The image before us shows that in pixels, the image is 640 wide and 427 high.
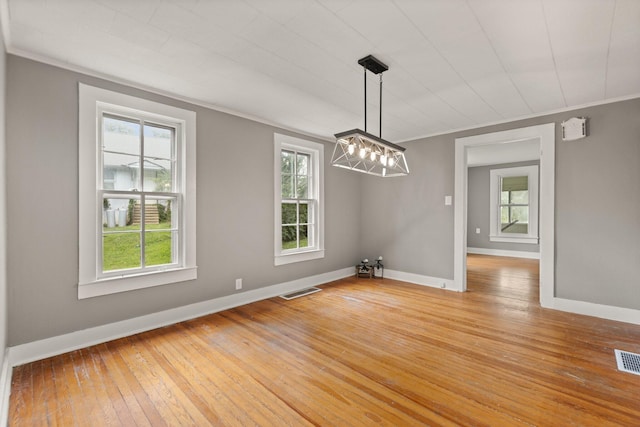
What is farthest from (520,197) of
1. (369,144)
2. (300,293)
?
(369,144)

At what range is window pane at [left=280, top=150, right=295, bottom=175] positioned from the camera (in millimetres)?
4574

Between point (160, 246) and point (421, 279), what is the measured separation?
3.89 metres

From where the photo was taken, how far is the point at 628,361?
2.41 m

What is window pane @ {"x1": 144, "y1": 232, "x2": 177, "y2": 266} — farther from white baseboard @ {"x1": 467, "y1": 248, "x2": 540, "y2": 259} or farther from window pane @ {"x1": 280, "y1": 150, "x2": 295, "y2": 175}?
white baseboard @ {"x1": 467, "y1": 248, "x2": 540, "y2": 259}

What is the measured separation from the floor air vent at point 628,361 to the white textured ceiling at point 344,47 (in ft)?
8.05

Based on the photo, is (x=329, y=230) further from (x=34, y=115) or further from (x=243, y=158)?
(x=34, y=115)

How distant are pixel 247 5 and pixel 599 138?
13.3 ft

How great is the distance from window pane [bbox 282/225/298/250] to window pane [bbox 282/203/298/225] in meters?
0.08

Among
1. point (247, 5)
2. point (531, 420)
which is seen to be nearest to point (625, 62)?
point (531, 420)

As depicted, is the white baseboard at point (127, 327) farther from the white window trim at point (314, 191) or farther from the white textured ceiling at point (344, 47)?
the white textured ceiling at point (344, 47)

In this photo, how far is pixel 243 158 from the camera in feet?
12.7

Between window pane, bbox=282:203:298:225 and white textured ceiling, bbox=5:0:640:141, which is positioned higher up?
white textured ceiling, bbox=5:0:640:141

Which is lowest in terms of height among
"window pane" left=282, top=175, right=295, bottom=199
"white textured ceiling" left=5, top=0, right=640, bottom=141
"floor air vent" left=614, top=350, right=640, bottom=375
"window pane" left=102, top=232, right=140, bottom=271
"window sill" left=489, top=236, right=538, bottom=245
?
"floor air vent" left=614, top=350, right=640, bottom=375

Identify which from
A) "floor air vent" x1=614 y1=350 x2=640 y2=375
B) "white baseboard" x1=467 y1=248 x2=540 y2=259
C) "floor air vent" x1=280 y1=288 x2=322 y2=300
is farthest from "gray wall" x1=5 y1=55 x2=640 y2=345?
"white baseboard" x1=467 y1=248 x2=540 y2=259
